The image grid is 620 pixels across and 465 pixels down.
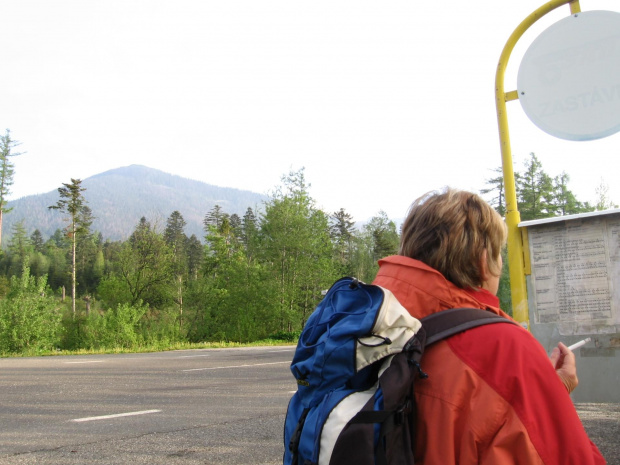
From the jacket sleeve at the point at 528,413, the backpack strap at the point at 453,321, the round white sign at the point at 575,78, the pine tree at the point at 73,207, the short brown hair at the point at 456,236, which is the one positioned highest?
the pine tree at the point at 73,207

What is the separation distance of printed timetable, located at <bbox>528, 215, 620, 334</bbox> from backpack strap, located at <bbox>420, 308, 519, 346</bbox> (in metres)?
2.17

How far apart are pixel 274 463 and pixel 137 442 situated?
1512 millimetres

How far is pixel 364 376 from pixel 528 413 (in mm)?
400

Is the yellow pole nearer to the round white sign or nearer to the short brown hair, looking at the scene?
the round white sign

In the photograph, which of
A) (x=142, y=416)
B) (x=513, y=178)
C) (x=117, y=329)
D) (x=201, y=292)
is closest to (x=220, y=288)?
(x=201, y=292)

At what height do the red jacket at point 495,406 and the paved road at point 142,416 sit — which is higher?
the red jacket at point 495,406

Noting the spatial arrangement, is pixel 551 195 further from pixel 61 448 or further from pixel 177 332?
pixel 61 448

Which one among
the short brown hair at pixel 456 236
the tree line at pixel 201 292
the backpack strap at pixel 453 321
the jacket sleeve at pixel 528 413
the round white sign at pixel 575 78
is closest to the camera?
the jacket sleeve at pixel 528 413

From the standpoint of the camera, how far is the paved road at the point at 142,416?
495cm

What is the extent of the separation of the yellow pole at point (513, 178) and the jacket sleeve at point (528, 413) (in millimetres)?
2223

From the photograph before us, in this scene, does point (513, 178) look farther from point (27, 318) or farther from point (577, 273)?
point (27, 318)

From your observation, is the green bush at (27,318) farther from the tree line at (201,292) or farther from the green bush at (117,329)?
the green bush at (117,329)

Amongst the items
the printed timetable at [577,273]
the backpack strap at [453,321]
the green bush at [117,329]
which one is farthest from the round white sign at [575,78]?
the green bush at [117,329]

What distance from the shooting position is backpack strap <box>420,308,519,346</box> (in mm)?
1447
